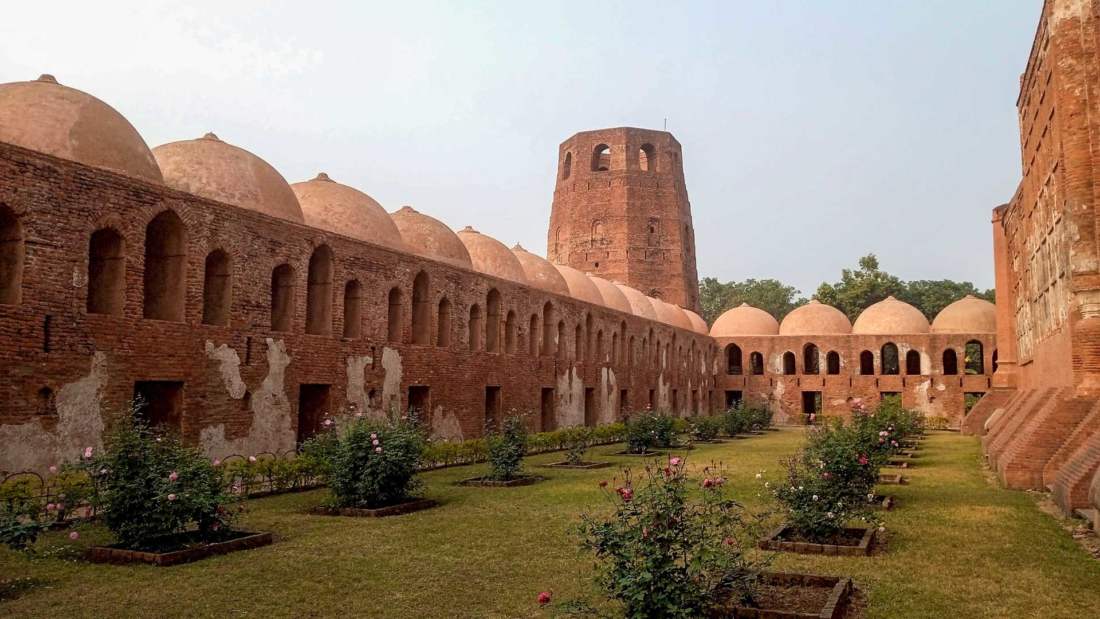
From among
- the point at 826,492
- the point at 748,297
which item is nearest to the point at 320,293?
the point at 826,492

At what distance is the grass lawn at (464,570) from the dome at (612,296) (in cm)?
2163

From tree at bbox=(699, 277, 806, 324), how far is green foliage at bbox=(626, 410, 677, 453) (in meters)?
41.6

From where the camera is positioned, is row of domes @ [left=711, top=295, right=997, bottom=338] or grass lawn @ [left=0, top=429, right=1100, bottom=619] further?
row of domes @ [left=711, top=295, right=997, bottom=338]

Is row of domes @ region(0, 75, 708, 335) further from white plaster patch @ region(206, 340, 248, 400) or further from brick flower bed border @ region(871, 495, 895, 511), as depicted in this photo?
brick flower bed border @ region(871, 495, 895, 511)

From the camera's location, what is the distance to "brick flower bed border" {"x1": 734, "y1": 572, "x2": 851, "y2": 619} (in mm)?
4996

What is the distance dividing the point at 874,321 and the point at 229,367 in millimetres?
32115

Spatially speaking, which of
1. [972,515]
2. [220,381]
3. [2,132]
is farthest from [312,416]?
[972,515]

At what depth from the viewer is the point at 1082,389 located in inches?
463

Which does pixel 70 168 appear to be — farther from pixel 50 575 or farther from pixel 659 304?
pixel 659 304

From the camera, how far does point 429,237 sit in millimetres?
19766

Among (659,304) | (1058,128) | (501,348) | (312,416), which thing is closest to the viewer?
(1058,128)

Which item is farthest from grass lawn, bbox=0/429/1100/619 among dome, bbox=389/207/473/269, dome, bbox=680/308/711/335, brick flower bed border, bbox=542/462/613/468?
dome, bbox=680/308/711/335

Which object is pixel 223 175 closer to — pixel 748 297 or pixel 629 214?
pixel 629 214

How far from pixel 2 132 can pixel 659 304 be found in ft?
91.5
